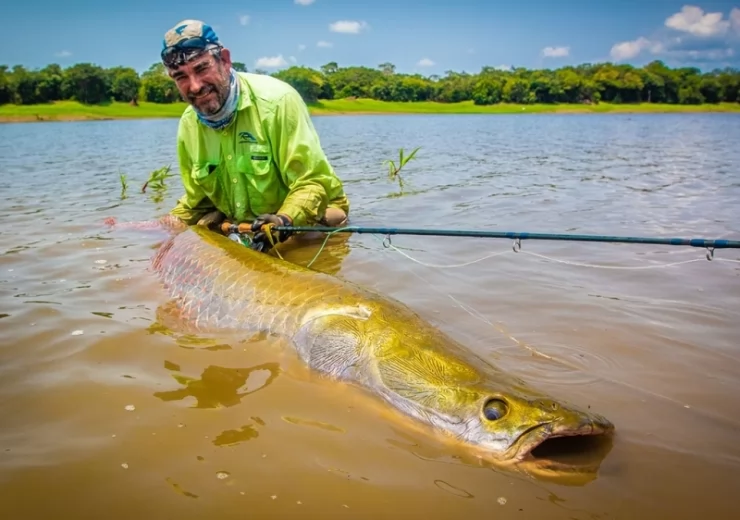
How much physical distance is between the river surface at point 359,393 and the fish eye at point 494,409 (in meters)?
0.19

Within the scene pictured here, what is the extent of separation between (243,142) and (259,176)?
313 mm

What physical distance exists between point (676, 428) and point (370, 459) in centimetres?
123

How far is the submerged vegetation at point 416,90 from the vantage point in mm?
60750

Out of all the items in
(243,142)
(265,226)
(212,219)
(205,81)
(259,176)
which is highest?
(205,81)

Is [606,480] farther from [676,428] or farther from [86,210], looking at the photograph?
[86,210]

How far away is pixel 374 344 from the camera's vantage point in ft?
8.63

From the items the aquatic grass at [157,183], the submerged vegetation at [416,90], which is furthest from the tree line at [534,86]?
the aquatic grass at [157,183]

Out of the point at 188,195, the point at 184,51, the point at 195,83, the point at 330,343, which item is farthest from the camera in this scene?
the point at 188,195

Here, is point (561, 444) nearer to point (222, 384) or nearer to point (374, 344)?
point (374, 344)

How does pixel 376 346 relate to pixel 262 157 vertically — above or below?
below

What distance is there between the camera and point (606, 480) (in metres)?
1.92

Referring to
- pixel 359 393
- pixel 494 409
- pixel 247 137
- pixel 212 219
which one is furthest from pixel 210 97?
pixel 494 409

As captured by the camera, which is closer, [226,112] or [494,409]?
[494,409]

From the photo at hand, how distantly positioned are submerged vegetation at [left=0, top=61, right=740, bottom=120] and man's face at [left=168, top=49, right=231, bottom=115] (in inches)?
2179
